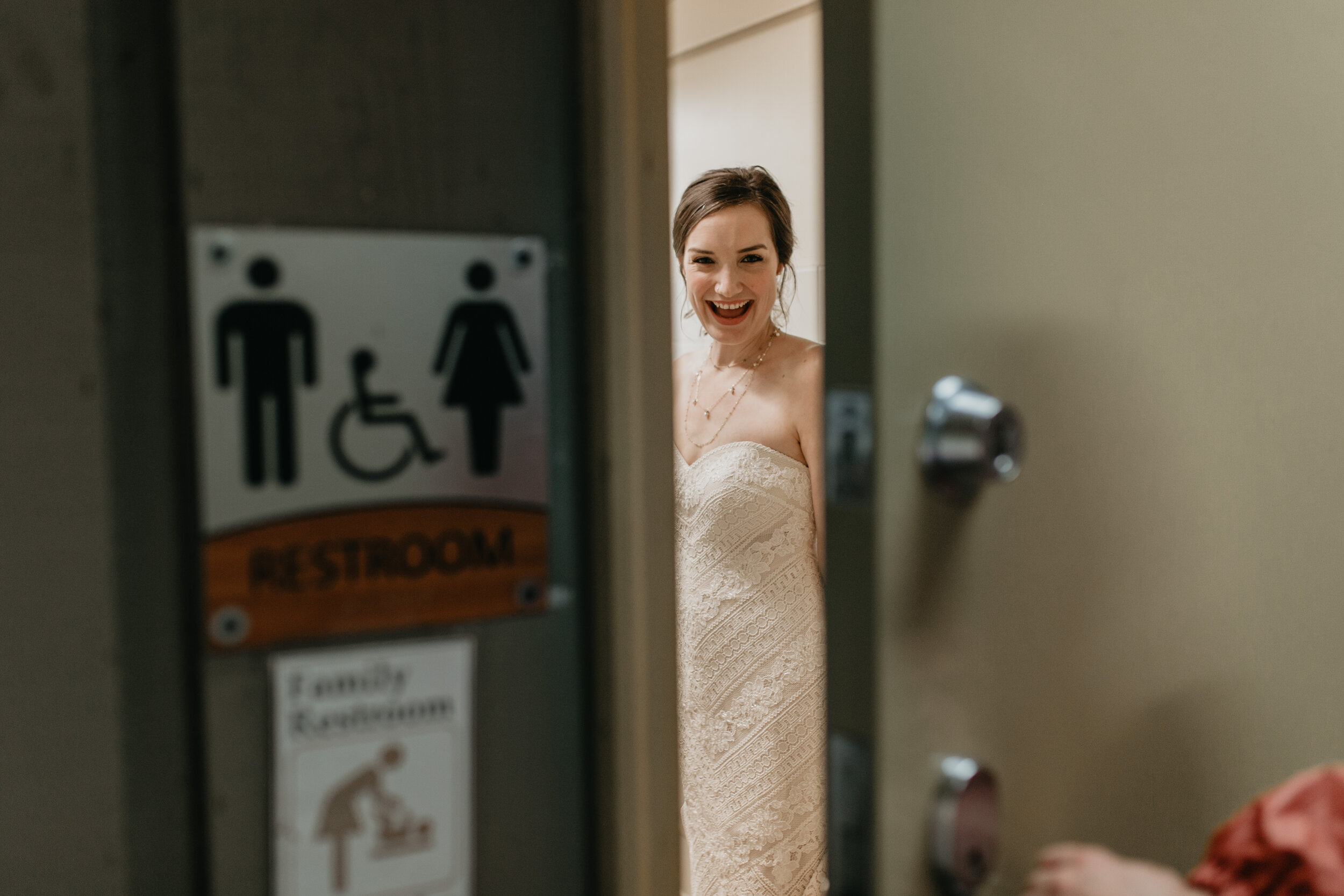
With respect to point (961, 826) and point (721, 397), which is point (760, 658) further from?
point (961, 826)

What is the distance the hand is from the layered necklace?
4.30ft

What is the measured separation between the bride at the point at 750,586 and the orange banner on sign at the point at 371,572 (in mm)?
1192

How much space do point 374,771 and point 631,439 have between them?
27cm

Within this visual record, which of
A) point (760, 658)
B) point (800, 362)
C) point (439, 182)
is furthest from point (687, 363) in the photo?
point (439, 182)

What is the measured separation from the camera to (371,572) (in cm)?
64

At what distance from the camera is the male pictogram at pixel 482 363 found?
2.16 ft

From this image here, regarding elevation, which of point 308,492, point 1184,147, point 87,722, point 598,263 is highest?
point 1184,147

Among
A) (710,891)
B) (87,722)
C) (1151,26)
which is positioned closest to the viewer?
(87,722)

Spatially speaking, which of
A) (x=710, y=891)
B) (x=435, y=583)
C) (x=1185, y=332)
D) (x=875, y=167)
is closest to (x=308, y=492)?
(x=435, y=583)

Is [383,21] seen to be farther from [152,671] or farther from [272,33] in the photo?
[152,671]

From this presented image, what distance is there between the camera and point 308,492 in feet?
2.04

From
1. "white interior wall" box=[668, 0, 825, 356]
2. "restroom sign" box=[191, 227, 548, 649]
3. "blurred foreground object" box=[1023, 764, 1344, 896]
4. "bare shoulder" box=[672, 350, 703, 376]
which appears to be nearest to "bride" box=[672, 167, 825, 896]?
"bare shoulder" box=[672, 350, 703, 376]

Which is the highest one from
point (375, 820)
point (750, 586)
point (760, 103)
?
point (760, 103)

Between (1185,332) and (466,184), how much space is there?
0.60 m
